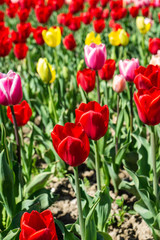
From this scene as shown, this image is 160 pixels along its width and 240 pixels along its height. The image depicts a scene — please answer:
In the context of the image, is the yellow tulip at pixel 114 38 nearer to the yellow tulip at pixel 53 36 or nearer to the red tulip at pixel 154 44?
the yellow tulip at pixel 53 36

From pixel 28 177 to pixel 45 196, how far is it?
1.47 feet

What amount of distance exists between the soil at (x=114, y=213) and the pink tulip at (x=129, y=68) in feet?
2.78

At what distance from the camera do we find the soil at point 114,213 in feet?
6.86

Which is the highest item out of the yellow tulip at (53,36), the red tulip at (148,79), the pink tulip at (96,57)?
the yellow tulip at (53,36)

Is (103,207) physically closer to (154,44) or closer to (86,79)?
(86,79)

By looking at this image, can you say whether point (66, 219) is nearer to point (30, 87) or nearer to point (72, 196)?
point (72, 196)

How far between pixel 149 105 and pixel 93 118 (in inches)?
10.5

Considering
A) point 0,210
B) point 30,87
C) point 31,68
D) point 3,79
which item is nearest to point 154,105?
point 3,79

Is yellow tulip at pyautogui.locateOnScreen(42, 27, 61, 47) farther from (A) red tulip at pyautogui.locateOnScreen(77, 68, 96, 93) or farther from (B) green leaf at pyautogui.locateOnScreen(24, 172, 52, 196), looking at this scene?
(B) green leaf at pyautogui.locateOnScreen(24, 172, 52, 196)

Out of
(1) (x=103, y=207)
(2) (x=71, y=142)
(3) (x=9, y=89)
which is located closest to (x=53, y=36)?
(3) (x=9, y=89)

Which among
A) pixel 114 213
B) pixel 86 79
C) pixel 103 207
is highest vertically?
pixel 86 79

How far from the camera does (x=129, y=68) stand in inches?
88.7

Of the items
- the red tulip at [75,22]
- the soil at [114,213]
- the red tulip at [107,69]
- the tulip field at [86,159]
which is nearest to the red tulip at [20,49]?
the tulip field at [86,159]

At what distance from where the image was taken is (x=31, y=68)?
4.63 metres
